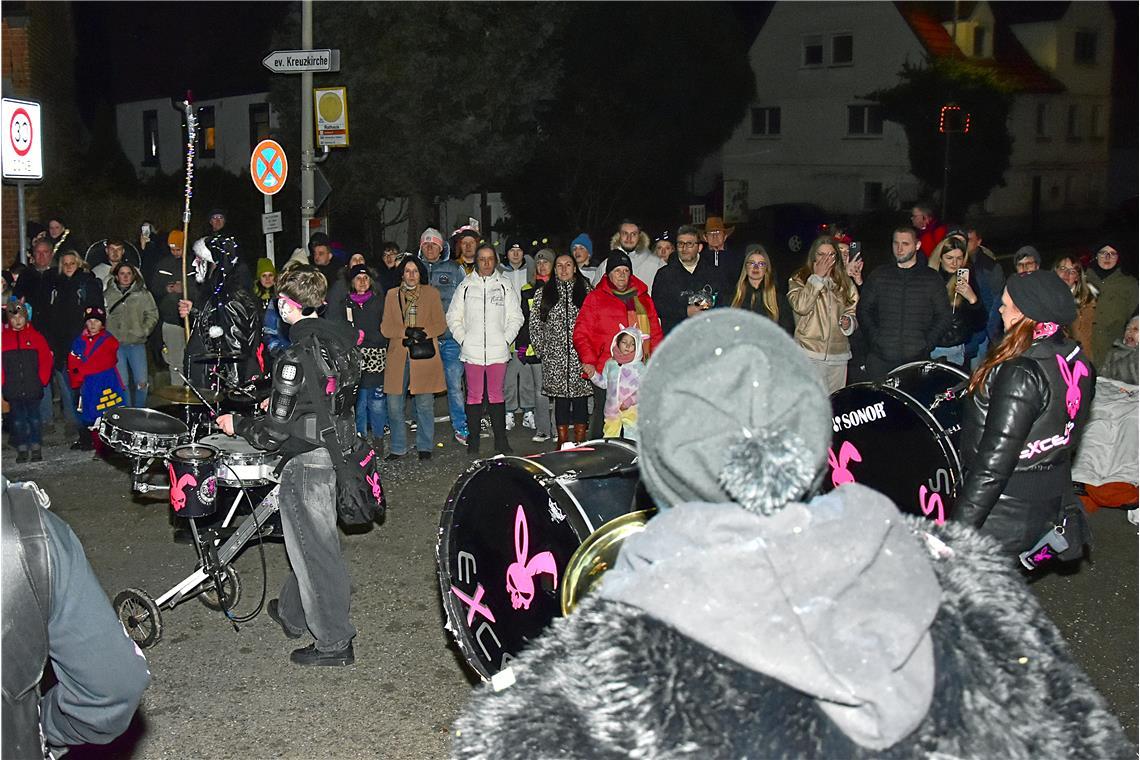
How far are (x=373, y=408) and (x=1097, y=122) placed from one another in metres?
45.4

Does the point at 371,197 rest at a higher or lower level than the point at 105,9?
lower

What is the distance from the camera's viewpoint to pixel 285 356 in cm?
536

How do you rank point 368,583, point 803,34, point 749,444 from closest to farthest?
point 749,444 → point 368,583 → point 803,34

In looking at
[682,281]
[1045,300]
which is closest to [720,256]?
[682,281]

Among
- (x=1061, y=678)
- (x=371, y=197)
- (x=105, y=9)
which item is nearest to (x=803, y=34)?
(x=371, y=197)

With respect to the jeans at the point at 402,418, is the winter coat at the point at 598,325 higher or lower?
higher

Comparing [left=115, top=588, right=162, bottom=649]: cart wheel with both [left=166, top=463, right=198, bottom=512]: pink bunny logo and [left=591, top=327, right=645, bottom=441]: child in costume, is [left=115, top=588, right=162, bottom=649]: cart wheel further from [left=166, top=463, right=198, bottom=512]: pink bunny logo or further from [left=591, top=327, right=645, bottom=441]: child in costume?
[left=591, top=327, right=645, bottom=441]: child in costume

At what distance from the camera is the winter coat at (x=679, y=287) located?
10.4m

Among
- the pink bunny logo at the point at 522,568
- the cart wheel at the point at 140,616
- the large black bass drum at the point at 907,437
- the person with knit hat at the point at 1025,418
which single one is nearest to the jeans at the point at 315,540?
the cart wheel at the point at 140,616

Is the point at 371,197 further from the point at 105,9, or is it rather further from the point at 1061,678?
the point at 1061,678

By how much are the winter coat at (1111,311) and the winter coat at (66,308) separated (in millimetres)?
9218

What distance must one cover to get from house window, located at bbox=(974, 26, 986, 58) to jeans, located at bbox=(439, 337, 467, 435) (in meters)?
40.1

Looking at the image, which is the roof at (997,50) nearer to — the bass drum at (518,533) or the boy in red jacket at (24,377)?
the boy in red jacket at (24,377)

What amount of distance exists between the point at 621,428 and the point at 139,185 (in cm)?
2635
